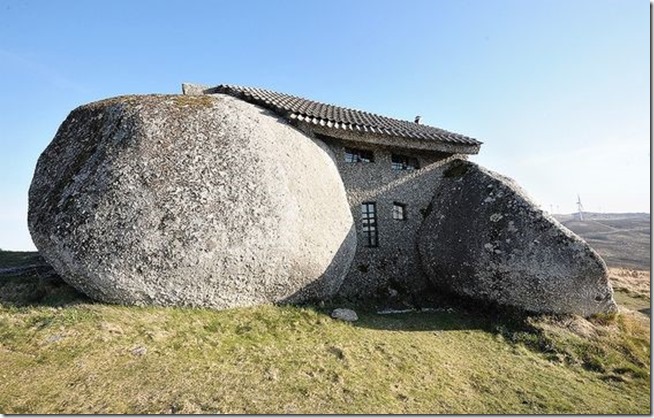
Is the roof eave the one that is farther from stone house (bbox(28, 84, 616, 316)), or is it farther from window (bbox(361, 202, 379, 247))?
window (bbox(361, 202, 379, 247))

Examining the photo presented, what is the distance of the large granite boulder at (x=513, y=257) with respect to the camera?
1396 cm

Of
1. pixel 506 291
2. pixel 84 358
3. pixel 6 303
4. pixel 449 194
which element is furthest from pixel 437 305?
pixel 6 303

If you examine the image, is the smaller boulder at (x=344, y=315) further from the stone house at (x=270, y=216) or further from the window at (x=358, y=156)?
the window at (x=358, y=156)

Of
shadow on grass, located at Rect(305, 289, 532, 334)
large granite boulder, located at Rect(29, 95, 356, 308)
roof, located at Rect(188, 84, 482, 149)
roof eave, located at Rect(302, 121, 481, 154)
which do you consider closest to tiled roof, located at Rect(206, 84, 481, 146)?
roof, located at Rect(188, 84, 482, 149)

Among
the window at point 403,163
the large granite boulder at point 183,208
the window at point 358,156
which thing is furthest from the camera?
the window at point 403,163

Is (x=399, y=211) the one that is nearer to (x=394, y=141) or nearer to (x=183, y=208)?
(x=394, y=141)

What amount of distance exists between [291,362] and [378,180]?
1019 centimetres

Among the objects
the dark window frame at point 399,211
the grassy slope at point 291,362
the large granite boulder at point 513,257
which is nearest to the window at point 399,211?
the dark window frame at point 399,211

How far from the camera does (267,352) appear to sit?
33.7 ft

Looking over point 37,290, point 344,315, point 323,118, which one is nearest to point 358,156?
point 323,118

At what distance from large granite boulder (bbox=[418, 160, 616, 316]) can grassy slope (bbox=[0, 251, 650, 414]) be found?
869mm

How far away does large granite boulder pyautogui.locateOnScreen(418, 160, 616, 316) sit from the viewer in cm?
1396

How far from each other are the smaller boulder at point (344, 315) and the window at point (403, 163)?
24.9 ft

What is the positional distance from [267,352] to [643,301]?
784 inches
